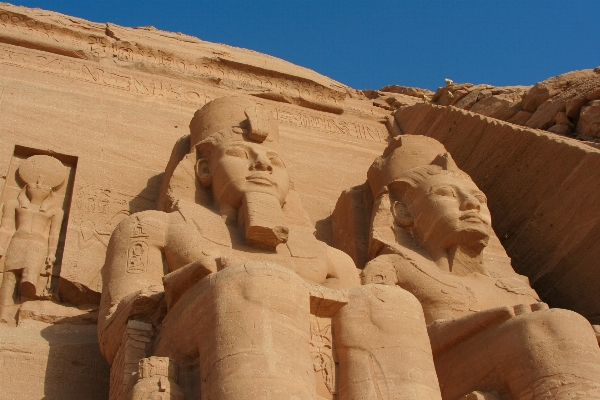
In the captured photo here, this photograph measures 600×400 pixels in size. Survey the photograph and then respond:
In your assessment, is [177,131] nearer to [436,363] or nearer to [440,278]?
[440,278]

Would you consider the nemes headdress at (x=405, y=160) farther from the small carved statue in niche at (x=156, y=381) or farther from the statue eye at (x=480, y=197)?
the small carved statue in niche at (x=156, y=381)

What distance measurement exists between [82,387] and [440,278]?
2.10 meters

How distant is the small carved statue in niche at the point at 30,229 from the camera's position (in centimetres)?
521

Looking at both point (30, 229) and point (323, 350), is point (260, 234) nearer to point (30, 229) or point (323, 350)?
point (323, 350)

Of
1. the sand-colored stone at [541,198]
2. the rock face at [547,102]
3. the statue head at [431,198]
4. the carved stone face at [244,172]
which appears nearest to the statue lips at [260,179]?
the carved stone face at [244,172]

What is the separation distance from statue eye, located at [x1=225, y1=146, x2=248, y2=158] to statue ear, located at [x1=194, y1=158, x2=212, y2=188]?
192mm

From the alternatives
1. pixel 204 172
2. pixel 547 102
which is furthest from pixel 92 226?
pixel 547 102

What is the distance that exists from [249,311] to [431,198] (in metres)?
2.44

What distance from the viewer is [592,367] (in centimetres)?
400

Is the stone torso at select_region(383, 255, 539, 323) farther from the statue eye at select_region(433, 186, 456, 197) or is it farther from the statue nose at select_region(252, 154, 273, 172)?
the statue nose at select_region(252, 154, 273, 172)

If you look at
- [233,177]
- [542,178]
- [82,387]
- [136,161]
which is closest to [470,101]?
[542,178]

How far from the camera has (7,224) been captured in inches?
219

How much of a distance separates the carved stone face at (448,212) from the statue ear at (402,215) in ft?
0.07

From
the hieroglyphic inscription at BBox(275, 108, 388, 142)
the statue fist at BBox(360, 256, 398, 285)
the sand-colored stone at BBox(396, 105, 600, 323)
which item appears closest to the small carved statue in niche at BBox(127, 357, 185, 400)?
the statue fist at BBox(360, 256, 398, 285)
